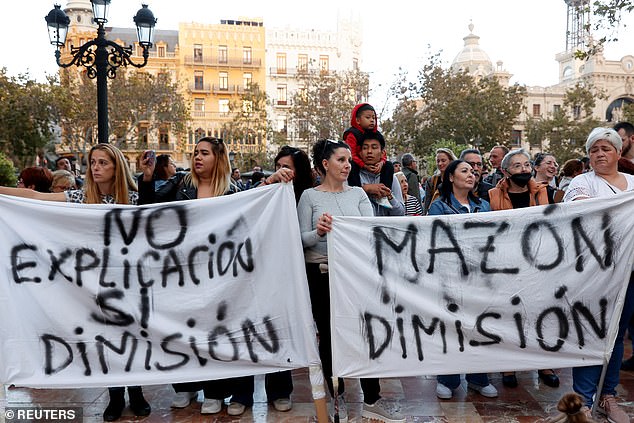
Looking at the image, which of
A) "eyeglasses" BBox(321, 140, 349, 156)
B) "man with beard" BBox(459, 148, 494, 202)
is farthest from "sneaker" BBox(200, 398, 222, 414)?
"man with beard" BBox(459, 148, 494, 202)

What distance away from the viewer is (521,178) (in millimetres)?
4348

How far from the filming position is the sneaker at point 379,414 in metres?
3.75

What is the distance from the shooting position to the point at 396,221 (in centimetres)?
371

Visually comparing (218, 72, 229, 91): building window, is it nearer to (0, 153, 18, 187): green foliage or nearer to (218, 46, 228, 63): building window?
(218, 46, 228, 63): building window

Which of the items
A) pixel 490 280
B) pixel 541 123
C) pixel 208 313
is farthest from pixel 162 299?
pixel 541 123

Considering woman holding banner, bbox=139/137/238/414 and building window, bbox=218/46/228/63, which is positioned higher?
building window, bbox=218/46/228/63

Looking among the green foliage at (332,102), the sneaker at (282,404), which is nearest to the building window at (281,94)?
the green foliage at (332,102)

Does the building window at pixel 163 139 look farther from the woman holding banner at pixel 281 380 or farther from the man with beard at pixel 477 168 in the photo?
the woman holding banner at pixel 281 380

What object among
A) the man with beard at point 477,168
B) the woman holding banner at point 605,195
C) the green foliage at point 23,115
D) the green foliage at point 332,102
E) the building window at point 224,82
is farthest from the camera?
the building window at point 224,82

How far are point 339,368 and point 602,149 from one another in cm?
227

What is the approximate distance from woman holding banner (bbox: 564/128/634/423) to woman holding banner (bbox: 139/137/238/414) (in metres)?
2.38

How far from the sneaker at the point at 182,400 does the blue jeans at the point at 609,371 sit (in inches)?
104

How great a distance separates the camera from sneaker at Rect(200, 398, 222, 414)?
156 inches

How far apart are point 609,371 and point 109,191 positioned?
3.61 metres
